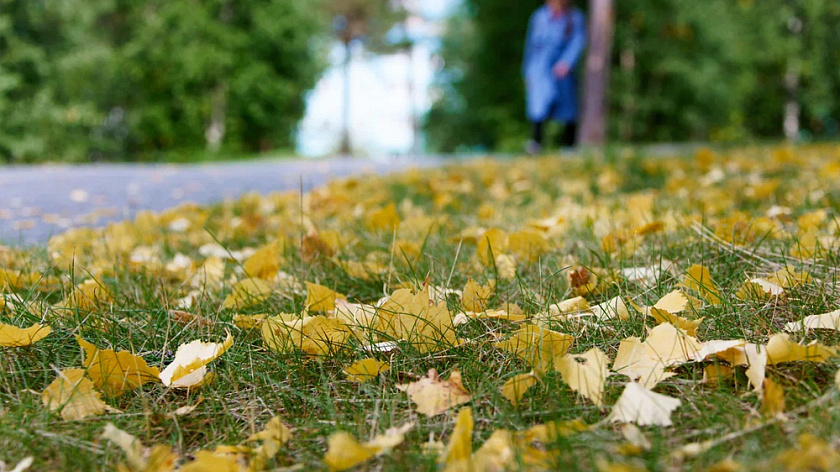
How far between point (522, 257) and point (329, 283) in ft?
1.58

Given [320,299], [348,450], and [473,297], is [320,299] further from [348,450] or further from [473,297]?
[348,450]

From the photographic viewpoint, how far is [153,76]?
1444 centimetres

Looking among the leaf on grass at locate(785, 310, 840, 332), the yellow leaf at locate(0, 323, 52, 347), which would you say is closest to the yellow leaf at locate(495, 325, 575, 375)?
the leaf on grass at locate(785, 310, 840, 332)

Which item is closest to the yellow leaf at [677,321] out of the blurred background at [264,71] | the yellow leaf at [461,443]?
the yellow leaf at [461,443]

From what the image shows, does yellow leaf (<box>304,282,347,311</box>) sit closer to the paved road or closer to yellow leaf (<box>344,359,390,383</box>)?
yellow leaf (<box>344,359,390,383</box>)

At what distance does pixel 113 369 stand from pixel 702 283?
40.4 inches

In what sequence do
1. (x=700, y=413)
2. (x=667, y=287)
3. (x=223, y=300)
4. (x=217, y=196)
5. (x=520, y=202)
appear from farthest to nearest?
1. (x=217, y=196)
2. (x=520, y=202)
3. (x=223, y=300)
4. (x=667, y=287)
5. (x=700, y=413)

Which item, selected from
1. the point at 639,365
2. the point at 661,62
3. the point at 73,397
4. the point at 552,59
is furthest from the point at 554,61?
the point at 661,62

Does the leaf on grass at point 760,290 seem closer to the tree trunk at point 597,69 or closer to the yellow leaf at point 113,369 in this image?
the yellow leaf at point 113,369

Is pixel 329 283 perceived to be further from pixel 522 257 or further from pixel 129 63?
pixel 129 63

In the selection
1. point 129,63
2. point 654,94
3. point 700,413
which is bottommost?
point 700,413

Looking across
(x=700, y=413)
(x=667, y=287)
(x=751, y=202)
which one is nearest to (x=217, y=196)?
(x=751, y=202)

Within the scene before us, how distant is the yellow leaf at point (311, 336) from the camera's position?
113 centimetres

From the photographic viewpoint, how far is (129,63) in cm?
1445
